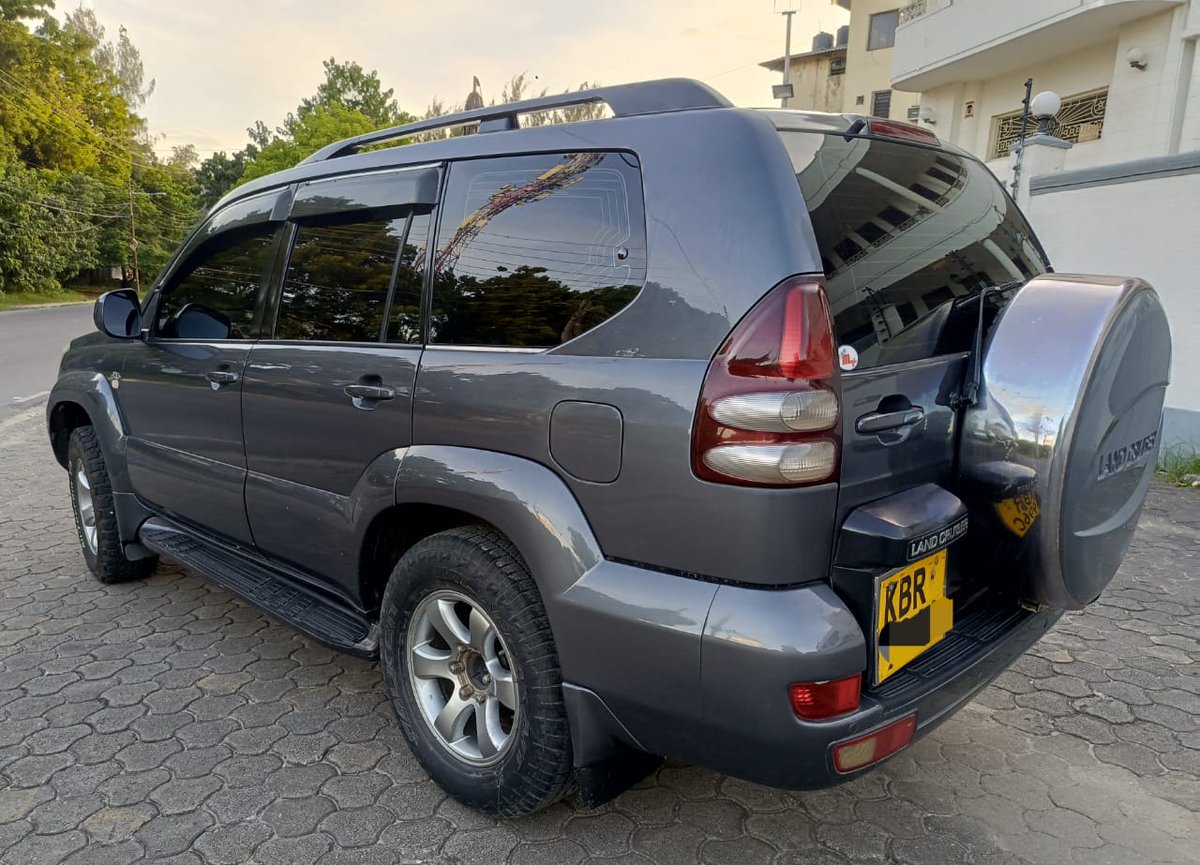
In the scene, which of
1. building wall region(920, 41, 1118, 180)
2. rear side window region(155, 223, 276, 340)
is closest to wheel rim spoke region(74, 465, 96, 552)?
rear side window region(155, 223, 276, 340)

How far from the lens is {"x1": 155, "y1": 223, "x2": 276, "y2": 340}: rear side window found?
2990mm

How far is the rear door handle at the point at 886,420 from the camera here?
1.73 m

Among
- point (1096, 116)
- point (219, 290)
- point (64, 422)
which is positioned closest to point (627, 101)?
point (219, 290)

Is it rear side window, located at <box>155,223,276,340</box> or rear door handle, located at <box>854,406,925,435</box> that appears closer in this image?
rear door handle, located at <box>854,406,925,435</box>

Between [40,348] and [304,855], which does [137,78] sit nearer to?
[40,348]

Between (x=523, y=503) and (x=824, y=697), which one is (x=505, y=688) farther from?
(x=824, y=697)

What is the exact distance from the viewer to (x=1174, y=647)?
331 cm

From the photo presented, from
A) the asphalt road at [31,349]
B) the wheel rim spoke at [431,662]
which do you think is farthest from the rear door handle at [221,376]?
the asphalt road at [31,349]

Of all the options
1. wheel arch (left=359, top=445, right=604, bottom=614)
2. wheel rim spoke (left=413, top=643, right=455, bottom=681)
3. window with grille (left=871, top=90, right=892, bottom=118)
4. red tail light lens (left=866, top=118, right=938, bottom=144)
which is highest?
window with grille (left=871, top=90, right=892, bottom=118)

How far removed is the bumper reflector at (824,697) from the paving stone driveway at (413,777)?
697mm

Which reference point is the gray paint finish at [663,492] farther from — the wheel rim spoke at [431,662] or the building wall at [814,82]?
the building wall at [814,82]

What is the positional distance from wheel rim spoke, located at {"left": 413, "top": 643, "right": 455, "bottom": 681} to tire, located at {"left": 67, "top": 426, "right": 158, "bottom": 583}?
2.19 m

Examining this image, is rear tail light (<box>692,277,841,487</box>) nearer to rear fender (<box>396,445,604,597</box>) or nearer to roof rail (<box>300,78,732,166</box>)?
rear fender (<box>396,445,604,597</box>)

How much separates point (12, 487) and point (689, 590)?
19.7 ft
